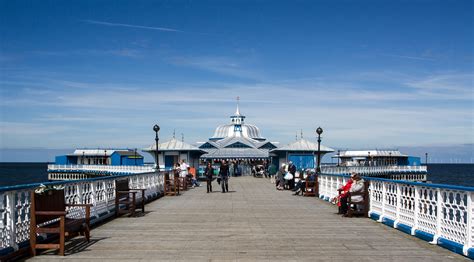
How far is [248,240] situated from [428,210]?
3.61 m

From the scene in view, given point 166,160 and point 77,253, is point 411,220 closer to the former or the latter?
point 77,253

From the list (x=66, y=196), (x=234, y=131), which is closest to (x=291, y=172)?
(x=66, y=196)

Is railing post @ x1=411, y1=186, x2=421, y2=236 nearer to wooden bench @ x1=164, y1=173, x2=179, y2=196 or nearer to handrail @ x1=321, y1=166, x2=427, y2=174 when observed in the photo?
wooden bench @ x1=164, y1=173, x2=179, y2=196

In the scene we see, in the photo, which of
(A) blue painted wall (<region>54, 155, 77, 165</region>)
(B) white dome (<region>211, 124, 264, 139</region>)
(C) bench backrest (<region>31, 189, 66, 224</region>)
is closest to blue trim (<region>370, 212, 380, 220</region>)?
(C) bench backrest (<region>31, 189, 66, 224</region>)

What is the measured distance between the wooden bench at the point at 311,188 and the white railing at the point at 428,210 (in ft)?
27.7

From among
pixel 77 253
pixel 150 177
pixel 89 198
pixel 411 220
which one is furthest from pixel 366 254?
pixel 150 177

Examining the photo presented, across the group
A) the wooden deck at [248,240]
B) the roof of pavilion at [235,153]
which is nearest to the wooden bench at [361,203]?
the wooden deck at [248,240]

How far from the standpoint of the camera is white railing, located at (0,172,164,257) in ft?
28.2

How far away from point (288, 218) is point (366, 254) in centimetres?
552

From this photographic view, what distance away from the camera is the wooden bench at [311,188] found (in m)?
24.0

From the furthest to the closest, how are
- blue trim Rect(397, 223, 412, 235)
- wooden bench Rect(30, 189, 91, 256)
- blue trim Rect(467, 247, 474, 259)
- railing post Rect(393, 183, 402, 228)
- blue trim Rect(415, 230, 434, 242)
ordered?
railing post Rect(393, 183, 402, 228) → blue trim Rect(397, 223, 412, 235) → blue trim Rect(415, 230, 434, 242) → wooden bench Rect(30, 189, 91, 256) → blue trim Rect(467, 247, 474, 259)

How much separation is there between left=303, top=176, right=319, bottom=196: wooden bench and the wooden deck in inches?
307

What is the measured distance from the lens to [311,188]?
79.9 feet

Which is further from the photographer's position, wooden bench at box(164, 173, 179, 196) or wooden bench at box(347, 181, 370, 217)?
wooden bench at box(164, 173, 179, 196)
